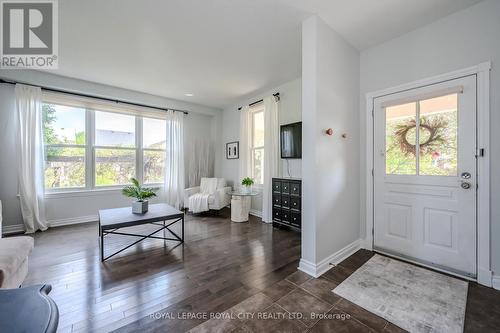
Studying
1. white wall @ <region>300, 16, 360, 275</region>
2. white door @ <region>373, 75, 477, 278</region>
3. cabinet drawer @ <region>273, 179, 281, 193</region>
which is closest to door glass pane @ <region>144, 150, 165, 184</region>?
cabinet drawer @ <region>273, 179, 281, 193</region>

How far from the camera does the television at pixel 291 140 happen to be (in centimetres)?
363

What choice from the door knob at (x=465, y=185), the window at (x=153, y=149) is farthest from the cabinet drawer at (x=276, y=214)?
the window at (x=153, y=149)

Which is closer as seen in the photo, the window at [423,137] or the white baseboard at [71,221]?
the window at [423,137]

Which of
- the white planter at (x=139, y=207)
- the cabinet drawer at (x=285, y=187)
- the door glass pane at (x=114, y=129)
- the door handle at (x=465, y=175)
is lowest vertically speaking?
the white planter at (x=139, y=207)

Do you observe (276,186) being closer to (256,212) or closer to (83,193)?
(256,212)

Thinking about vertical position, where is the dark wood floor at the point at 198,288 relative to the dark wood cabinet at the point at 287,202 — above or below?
below

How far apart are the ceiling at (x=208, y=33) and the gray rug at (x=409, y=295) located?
278 cm

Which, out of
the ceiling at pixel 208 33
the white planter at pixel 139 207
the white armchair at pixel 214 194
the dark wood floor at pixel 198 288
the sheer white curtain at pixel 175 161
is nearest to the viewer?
the dark wood floor at pixel 198 288

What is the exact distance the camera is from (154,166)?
4.93 m

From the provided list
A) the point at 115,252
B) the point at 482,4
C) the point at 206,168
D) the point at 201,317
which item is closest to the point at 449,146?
the point at 482,4

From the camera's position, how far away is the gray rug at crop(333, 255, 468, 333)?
1.51 m

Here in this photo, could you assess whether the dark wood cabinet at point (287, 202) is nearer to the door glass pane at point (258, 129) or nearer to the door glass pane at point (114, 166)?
the door glass pane at point (258, 129)

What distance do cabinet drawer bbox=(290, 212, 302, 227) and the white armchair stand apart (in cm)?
148

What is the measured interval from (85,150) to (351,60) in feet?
16.6
